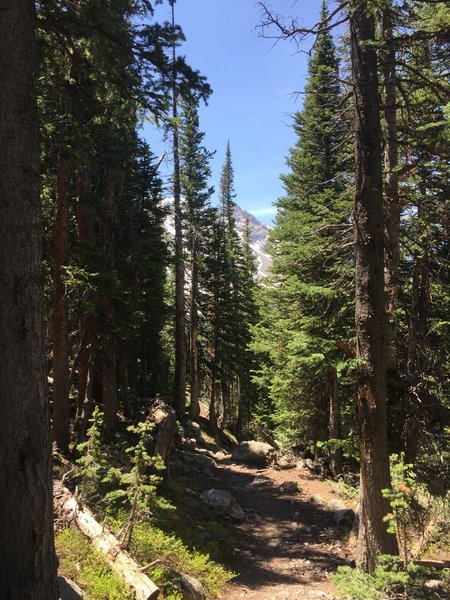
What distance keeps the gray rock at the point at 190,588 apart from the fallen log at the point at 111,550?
0.87 meters

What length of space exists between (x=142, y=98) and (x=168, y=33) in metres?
1.06

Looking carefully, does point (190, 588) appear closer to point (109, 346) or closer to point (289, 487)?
point (109, 346)

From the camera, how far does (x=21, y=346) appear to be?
3801mm

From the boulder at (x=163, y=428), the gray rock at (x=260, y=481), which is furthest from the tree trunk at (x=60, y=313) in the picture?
the gray rock at (x=260, y=481)

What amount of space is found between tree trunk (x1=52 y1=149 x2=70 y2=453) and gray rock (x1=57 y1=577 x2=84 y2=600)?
652 cm

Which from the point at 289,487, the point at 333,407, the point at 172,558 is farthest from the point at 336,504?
the point at 172,558

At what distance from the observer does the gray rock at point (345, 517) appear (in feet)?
37.6

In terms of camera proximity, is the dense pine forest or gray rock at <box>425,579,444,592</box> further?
gray rock at <box>425,579,444,592</box>

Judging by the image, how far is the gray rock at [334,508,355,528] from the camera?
1146 cm

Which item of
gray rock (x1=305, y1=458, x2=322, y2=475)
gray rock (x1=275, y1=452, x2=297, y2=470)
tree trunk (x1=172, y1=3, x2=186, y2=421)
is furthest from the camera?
tree trunk (x1=172, y1=3, x2=186, y2=421)

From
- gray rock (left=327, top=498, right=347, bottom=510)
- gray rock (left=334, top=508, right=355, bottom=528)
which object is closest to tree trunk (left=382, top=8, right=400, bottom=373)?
gray rock (left=334, top=508, right=355, bottom=528)

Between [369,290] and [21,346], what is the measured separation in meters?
5.00

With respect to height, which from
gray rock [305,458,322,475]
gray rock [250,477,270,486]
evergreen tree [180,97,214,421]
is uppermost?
evergreen tree [180,97,214,421]

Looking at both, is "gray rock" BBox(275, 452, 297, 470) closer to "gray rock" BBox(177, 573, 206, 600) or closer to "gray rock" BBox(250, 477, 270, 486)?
"gray rock" BBox(250, 477, 270, 486)
